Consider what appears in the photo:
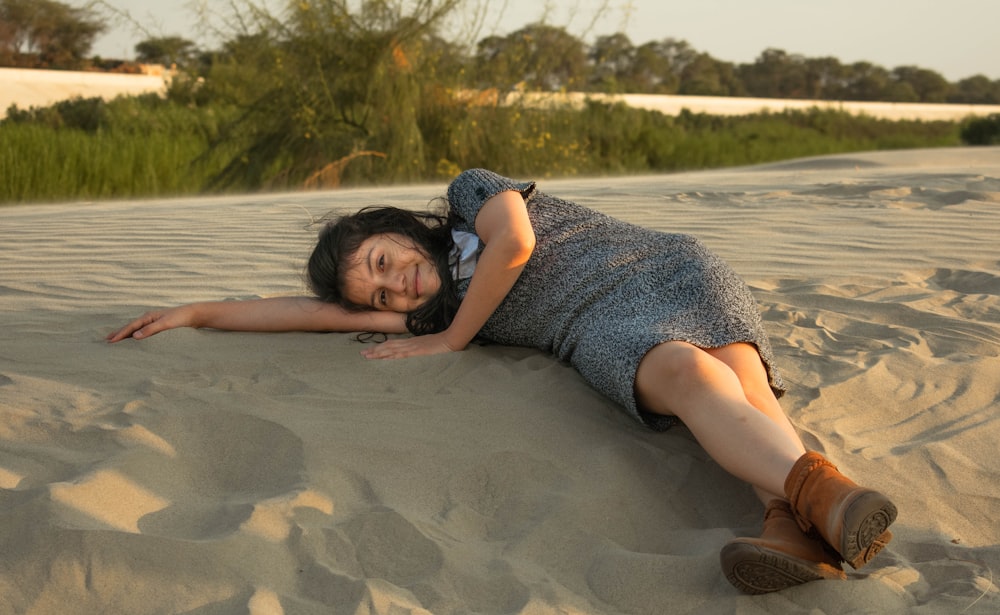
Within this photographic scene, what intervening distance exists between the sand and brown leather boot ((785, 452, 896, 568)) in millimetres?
95

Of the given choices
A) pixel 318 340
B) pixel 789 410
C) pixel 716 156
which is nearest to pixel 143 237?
pixel 318 340

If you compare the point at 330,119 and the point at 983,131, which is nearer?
the point at 330,119

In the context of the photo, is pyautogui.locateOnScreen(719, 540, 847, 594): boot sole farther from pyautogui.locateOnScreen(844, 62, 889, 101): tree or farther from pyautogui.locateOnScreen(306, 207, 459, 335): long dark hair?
pyautogui.locateOnScreen(844, 62, 889, 101): tree

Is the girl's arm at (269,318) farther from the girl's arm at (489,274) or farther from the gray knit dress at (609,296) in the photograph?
the gray knit dress at (609,296)

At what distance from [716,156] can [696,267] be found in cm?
1571

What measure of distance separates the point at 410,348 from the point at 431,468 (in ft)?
2.47

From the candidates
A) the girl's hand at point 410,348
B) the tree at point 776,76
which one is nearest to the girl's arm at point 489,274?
the girl's hand at point 410,348

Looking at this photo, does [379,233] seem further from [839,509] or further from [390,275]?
[839,509]

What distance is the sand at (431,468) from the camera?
1778 mm

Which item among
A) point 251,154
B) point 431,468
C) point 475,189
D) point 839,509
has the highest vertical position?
point 475,189

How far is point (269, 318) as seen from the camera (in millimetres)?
3236

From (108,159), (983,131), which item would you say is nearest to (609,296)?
(108,159)

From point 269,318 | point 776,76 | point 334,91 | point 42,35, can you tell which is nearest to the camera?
point 269,318

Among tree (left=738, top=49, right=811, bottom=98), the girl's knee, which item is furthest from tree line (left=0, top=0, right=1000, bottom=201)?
tree (left=738, top=49, right=811, bottom=98)
